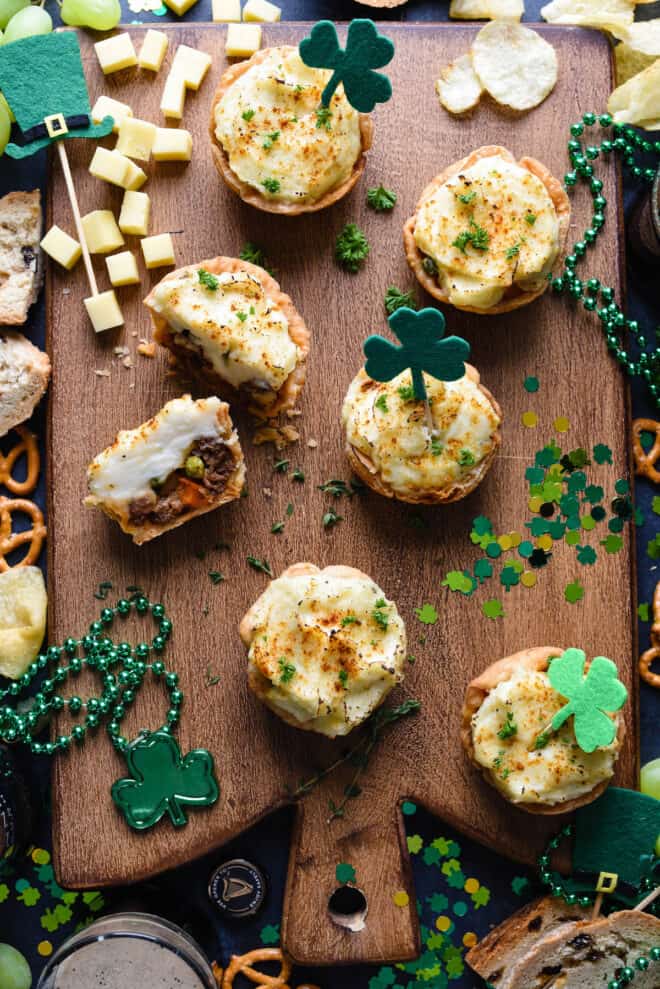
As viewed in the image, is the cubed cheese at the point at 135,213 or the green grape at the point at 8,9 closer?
the cubed cheese at the point at 135,213

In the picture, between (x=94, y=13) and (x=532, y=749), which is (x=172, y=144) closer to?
(x=94, y=13)

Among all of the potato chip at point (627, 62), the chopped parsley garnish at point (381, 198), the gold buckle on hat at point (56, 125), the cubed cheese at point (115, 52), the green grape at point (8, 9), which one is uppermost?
the green grape at point (8, 9)

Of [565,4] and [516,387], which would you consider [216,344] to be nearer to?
[516,387]

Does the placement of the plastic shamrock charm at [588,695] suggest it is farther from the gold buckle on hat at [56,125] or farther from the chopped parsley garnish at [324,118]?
the gold buckle on hat at [56,125]

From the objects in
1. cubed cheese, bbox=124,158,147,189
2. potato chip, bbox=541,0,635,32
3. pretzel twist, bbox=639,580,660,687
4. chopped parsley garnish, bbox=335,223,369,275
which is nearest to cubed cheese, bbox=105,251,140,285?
cubed cheese, bbox=124,158,147,189

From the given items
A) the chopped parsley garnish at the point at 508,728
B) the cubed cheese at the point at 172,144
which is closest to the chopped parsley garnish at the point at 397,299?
the cubed cheese at the point at 172,144

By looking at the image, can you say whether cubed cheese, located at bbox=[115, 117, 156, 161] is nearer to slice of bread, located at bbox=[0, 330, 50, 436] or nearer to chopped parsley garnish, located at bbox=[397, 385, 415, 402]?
slice of bread, located at bbox=[0, 330, 50, 436]

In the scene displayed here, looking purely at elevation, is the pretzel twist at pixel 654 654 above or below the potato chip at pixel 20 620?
below
